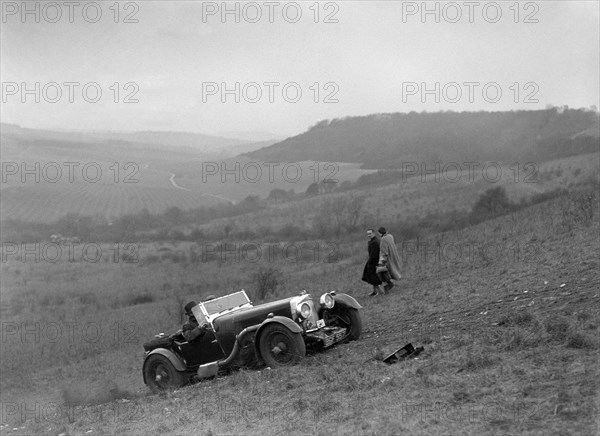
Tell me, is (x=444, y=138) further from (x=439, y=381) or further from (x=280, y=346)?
(x=439, y=381)

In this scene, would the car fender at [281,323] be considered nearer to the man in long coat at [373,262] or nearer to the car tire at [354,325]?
the car tire at [354,325]

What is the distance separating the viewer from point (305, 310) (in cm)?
1207

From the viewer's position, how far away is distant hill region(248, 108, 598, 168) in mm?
105981

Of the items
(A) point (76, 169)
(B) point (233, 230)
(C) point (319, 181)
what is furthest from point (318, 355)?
(A) point (76, 169)

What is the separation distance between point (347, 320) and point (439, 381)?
451cm

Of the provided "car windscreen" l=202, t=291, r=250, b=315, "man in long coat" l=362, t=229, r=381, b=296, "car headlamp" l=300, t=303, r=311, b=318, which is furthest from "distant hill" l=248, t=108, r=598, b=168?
"car headlamp" l=300, t=303, r=311, b=318

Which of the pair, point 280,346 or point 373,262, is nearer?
point 280,346

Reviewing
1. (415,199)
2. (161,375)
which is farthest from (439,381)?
(415,199)

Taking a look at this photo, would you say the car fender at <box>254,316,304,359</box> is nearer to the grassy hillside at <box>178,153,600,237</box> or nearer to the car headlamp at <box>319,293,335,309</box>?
the car headlamp at <box>319,293,335,309</box>

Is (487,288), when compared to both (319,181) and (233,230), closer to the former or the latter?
(233,230)

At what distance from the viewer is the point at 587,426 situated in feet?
20.8

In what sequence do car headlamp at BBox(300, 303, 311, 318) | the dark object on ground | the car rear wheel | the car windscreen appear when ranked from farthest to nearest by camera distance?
the car windscreen
the car rear wheel
car headlamp at BBox(300, 303, 311, 318)
the dark object on ground

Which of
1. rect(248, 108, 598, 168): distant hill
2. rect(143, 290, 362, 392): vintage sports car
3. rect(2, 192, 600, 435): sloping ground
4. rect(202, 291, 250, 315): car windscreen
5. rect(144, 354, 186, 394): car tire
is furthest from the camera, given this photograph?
rect(248, 108, 598, 168): distant hill

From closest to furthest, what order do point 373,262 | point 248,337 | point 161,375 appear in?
point 248,337, point 161,375, point 373,262
